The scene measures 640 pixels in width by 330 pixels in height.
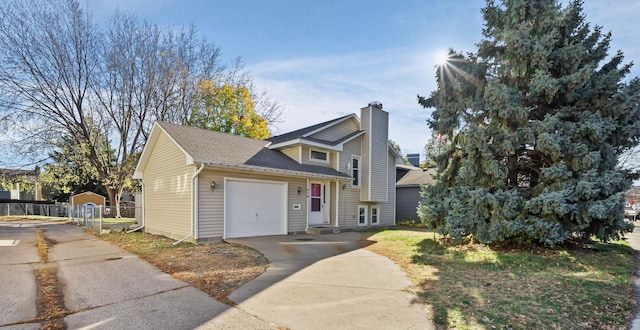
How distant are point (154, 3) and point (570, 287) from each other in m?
16.6

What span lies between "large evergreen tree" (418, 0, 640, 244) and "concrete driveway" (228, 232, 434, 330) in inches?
114

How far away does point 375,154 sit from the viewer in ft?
49.5

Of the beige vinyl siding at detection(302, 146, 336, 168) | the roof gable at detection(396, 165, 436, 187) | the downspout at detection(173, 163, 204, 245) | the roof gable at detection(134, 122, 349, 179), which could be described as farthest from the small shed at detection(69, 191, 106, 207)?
the roof gable at detection(396, 165, 436, 187)

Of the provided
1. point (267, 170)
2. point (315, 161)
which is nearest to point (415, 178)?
point (315, 161)

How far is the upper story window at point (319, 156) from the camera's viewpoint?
13.6m

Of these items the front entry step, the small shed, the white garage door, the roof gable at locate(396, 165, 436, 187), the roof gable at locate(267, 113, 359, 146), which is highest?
the roof gable at locate(267, 113, 359, 146)

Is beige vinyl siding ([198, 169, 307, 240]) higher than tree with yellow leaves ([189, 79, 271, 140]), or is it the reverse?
tree with yellow leaves ([189, 79, 271, 140])

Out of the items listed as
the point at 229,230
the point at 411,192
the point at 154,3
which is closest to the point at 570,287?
the point at 229,230

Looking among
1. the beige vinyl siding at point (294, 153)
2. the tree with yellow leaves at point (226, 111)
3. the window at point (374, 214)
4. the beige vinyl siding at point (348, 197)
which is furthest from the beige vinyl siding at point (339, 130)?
the tree with yellow leaves at point (226, 111)

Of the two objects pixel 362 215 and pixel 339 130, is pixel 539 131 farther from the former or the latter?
pixel 362 215

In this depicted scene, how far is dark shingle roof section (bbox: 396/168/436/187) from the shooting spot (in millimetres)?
18672

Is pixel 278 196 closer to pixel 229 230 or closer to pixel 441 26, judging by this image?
pixel 229 230

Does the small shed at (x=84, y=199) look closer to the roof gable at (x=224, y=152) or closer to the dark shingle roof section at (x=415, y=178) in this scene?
the roof gable at (x=224, y=152)

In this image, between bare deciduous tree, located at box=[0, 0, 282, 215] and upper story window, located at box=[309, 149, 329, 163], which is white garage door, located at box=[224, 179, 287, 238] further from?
bare deciduous tree, located at box=[0, 0, 282, 215]
